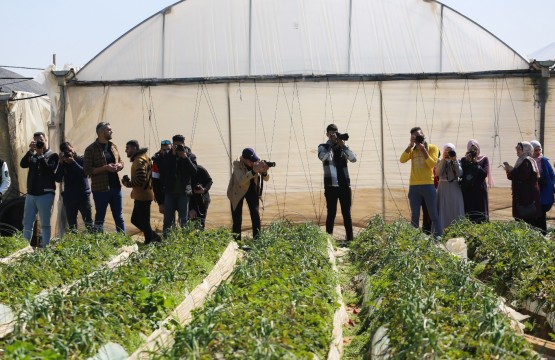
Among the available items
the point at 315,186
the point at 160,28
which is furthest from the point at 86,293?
the point at 160,28

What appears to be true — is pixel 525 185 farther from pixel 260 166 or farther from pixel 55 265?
pixel 55 265

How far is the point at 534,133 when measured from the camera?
15.8m

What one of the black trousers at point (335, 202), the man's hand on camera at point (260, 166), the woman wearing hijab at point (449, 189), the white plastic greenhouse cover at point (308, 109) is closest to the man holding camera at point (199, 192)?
the man's hand on camera at point (260, 166)

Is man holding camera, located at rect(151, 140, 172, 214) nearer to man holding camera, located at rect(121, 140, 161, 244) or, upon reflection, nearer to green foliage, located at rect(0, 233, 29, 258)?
man holding camera, located at rect(121, 140, 161, 244)

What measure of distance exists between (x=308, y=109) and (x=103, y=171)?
4191 millimetres

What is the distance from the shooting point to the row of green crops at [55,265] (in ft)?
26.1

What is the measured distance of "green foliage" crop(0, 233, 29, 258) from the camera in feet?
38.1

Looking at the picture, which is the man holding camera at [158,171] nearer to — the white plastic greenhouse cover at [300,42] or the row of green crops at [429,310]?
the white plastic greenhouse cover at [300,42]

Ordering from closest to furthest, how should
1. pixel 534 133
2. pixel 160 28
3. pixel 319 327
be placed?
pixel 319 327, pixel 534 133, pixel 160 28

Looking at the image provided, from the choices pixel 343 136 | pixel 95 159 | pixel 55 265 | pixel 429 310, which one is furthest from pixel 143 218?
pixel 429 310

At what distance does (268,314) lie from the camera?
6.07 m

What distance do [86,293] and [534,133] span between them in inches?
419

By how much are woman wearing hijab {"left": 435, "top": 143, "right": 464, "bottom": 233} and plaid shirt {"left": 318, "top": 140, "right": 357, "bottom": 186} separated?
138cm

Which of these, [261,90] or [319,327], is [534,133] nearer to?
[261,90]
